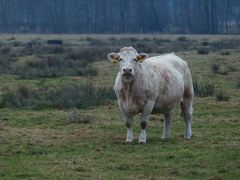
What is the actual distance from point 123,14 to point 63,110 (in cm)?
10061

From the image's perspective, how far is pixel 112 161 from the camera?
37.7ft

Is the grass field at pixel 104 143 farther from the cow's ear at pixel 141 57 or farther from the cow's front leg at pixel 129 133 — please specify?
the cow's ear at pixel 141 57

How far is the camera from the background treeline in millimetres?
113438

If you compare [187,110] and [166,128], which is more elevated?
[187,110]

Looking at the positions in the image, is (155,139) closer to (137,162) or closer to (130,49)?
(130,49)

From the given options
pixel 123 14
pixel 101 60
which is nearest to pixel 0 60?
pixel 101 60

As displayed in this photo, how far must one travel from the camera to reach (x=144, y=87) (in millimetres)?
13500

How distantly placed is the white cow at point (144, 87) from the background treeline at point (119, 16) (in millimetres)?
94952

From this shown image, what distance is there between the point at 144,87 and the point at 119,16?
109 m

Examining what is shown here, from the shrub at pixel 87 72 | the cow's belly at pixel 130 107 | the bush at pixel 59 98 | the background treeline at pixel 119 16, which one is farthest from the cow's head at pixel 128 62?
the background treeline at pixel 119 16

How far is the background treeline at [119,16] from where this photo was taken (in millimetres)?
113438

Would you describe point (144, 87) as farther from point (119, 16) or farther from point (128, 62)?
point (119, 16)

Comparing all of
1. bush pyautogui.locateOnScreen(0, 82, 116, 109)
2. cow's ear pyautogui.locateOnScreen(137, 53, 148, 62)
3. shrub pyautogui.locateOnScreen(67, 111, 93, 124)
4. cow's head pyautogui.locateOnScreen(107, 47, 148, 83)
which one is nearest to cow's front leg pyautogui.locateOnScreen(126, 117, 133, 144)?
cow's head pyautogui.locateOnScreen(107, 47, 148, 83)

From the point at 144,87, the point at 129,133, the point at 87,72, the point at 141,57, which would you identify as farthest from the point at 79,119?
the point at 87,72
